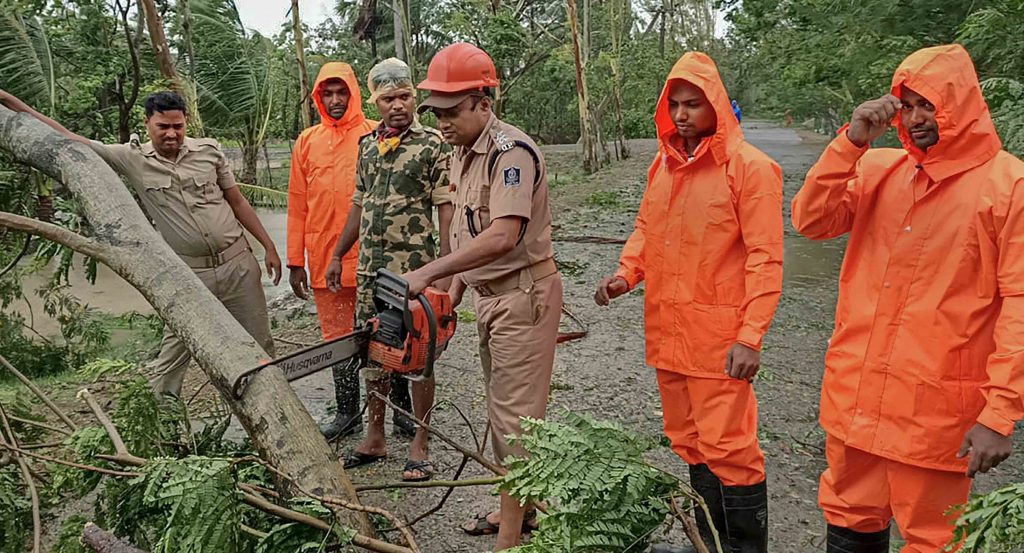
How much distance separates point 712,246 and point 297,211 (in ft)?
8.48

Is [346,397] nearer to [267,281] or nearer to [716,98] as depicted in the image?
[716,98]

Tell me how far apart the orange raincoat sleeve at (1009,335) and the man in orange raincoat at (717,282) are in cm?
70

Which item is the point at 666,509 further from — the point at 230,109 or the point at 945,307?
the point at 230,109

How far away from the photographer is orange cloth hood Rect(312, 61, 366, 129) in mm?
4477

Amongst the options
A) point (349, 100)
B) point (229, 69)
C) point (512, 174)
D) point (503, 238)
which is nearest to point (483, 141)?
point (512, 174)

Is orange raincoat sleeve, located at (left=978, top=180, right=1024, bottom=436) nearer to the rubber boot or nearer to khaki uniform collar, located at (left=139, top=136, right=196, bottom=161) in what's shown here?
the rubber boot

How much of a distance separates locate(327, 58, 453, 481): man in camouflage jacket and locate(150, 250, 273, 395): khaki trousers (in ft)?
2.26

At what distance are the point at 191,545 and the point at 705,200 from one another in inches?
80.1

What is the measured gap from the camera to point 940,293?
2352 mm

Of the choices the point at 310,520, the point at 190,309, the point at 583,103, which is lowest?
the point at 310,520

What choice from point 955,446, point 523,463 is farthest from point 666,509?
point 955,446

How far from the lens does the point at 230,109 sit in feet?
52.9

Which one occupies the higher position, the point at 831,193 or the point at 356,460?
the point at 831,193

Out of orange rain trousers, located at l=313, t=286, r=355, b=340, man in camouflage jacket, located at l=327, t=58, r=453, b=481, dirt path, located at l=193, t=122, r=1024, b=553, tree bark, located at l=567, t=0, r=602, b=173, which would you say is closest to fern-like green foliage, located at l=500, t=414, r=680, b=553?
dirt path, located at l=193, t=122, r=1024, b=553
